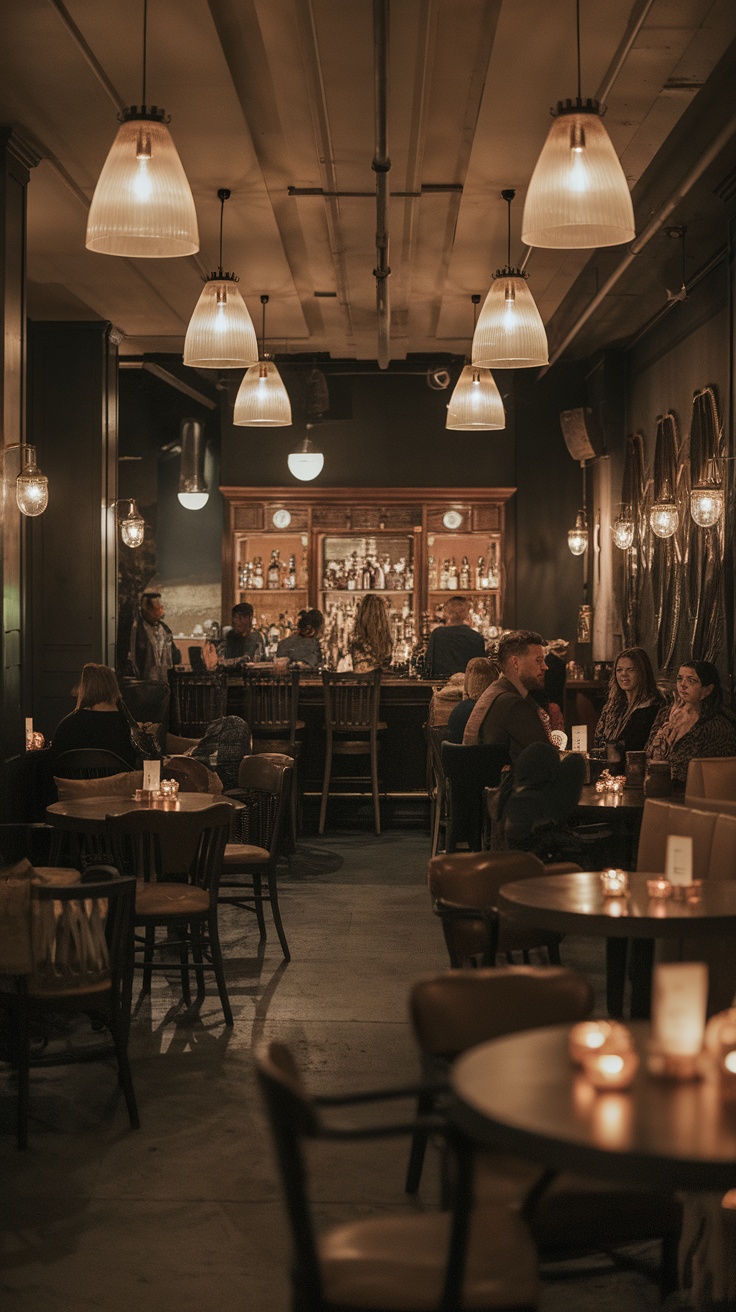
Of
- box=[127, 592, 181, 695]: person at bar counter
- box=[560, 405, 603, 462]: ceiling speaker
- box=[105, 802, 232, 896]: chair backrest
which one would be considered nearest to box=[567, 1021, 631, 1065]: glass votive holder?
box=[105, 802, 232, 896]: chair backrest

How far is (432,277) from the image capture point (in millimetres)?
9406

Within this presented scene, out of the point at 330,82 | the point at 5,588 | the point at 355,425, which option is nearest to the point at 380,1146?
the point at 5,588

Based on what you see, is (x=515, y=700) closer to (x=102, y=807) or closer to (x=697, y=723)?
(x=697, y=723)

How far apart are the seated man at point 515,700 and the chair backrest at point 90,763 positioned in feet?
6.09

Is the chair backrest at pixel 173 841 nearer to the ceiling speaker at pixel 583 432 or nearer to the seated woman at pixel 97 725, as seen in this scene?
the seated woman at pixel 97 725

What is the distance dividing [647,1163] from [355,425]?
1174 cm

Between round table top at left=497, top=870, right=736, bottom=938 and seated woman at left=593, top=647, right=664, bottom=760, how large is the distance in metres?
4.01

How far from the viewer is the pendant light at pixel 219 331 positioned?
5.80 m

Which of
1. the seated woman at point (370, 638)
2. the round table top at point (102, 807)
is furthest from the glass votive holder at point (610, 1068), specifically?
the seated woman at point (370, 638)

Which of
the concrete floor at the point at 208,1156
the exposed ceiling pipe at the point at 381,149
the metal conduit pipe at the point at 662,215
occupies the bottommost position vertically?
the concrete floor at the point at 208,1156

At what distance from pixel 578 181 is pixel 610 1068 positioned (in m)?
2.43

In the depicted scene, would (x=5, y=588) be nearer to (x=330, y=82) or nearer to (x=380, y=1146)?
(x=330, y=82)

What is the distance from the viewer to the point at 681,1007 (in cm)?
229

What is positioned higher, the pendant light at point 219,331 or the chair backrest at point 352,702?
the pendant light at point 219,331
